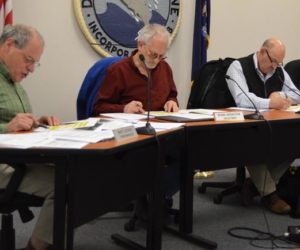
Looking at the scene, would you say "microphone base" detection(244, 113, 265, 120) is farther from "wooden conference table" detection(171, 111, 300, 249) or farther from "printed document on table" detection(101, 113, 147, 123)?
"printed document on table" detection(101, 113, 147, 123)

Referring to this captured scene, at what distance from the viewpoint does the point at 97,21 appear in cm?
346

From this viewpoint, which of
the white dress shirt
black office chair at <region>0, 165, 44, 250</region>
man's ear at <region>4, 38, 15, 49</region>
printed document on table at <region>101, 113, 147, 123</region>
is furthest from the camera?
the white dress shirt

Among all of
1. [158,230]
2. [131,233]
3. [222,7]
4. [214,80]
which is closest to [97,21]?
[214,80]

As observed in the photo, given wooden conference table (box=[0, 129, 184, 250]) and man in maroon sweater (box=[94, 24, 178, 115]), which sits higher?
man in maroon sweater (box=[94, 24, 178, 115])

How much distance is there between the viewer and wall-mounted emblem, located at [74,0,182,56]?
134 inches

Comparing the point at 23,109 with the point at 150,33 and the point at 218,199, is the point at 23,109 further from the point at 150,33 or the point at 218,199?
the point at 218,199

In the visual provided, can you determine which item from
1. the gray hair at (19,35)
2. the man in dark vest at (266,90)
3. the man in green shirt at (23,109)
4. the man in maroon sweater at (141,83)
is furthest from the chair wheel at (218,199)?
the gray hair at (19,35)

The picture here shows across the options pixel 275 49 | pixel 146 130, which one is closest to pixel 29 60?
pixel 146 130

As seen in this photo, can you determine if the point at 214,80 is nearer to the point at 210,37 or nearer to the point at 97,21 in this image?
the point at 97,21

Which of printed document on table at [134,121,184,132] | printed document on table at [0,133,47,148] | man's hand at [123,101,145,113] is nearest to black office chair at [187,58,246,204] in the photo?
man's hand at [123,101,145,113]

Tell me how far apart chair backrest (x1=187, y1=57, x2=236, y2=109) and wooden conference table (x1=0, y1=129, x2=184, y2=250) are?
1.16 meters

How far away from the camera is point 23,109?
2.02m

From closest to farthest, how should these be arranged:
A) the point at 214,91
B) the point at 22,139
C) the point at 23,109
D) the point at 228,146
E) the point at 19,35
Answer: the point at 22,139 < the point at 19,35 < the point at 23,109 < the point at 228,146 < the point at 214,91

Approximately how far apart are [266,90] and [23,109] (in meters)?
1.78
